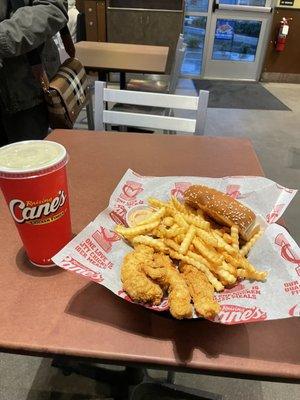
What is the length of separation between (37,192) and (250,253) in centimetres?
46

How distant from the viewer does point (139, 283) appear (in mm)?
561

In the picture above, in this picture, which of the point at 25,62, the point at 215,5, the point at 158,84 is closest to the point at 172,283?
the point at 25,62

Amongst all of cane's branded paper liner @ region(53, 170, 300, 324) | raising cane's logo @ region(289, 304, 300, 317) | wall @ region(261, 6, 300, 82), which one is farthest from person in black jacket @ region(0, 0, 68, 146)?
wall @ region(261, 6, 300, 82)

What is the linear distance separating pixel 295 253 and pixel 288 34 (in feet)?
20.7

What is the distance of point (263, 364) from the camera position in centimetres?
54

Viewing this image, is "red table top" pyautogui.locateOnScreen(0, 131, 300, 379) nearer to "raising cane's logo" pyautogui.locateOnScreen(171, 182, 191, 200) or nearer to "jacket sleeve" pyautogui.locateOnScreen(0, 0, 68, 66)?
"raising cane's logo" pyautogui.locateOnScreen(171, 182, 191, 200)

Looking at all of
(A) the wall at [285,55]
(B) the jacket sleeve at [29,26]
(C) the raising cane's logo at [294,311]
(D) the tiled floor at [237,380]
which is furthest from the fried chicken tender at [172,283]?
(A) the wall at [285,55]

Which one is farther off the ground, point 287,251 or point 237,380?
point 287,251

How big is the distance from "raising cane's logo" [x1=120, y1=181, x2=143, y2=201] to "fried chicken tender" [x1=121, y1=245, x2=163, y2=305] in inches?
9.7

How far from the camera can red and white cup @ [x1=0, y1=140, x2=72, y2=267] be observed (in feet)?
1.86

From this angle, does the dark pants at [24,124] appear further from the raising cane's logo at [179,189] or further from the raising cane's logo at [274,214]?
the raising cane's logo at [274,214]

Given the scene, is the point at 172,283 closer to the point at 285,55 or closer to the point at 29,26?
the point at 29,26

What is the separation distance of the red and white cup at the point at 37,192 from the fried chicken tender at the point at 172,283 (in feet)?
0.68

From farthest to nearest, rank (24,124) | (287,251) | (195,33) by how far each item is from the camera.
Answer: (195,33) < (24,124) < (287,251)
